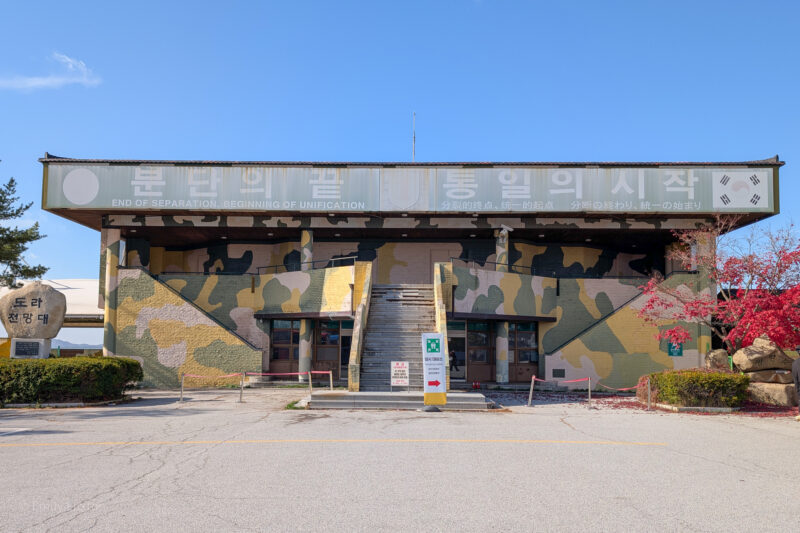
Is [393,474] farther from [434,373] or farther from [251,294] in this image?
[251,294]

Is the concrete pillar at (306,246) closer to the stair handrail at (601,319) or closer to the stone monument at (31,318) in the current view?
the stone monument at (31,318)

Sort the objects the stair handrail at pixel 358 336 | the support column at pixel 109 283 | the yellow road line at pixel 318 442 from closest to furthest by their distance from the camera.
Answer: the yellow road line at pixel 318 442 < the stair handrail at pixel 358 336 < the support column at pixel 109 283

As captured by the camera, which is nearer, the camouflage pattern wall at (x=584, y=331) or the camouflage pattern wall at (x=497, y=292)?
the camouflage pattern wall at (x=497, y=292)

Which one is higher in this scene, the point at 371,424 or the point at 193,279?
the point at 193,279

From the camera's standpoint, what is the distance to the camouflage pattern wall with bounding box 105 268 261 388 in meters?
27.2

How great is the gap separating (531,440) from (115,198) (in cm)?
2283

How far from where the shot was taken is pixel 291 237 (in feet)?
107

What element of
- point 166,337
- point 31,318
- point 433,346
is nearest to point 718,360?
point 433,346

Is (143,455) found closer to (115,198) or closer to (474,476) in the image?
(474,476)

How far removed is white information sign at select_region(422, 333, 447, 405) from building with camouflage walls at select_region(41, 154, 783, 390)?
331 inches

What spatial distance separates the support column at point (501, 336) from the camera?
27.6m

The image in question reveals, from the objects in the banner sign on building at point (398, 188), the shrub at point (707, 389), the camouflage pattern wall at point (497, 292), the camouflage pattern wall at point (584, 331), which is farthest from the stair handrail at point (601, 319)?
the shrub at point (707, 389)

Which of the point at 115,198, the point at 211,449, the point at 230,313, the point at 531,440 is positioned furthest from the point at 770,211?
the point at 115,198

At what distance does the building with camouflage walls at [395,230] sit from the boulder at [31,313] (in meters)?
5.47
